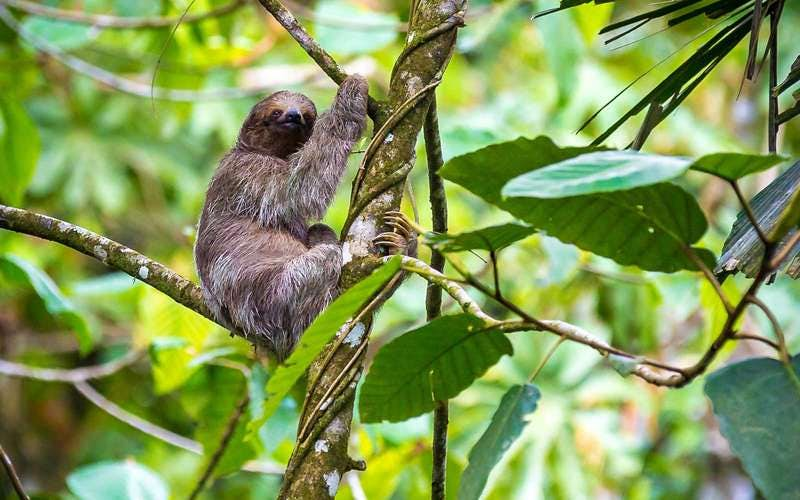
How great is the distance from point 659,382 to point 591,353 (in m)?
5.33

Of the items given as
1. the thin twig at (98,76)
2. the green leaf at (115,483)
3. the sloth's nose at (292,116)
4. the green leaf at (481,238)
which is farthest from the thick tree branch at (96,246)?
the thin twig at (98,76)

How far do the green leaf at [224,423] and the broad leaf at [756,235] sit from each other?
234 centimetres

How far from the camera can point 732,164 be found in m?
1.61

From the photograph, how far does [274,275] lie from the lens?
396cm

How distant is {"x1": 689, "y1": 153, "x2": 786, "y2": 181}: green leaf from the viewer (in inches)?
61.6

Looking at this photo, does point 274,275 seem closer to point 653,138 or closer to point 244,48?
point 244,48

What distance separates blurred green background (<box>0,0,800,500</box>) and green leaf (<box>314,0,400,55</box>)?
14 millimetres

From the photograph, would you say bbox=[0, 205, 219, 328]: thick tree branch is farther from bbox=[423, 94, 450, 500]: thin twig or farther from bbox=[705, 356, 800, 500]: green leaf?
bbox=[705, 356, 800, 500]: green leaf

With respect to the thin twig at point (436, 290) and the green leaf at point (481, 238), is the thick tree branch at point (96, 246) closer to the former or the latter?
the thin twig at point (436, 290)

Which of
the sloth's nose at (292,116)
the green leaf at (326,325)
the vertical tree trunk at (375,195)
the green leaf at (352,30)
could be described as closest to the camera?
the green leaf at (326,325)

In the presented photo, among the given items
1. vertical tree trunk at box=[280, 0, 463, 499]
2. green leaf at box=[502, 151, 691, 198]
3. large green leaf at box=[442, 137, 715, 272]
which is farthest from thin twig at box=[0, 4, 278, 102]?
green leaf at box=[502, 151, 691, 198]

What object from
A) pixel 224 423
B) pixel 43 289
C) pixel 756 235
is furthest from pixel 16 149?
pixel 756 235

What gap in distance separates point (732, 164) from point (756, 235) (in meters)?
0.72

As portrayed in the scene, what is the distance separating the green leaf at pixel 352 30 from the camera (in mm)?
5211
